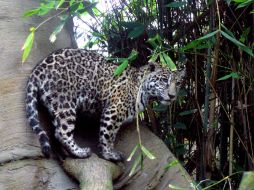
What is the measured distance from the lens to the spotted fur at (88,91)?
4238 mm

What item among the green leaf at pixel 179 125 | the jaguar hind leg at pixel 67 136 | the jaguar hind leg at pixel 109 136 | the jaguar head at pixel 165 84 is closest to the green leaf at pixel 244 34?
the jaguar head at pixel 165 84

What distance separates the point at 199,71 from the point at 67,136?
4.45 ft

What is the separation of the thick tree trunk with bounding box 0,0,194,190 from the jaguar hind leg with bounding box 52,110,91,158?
0.21 ft

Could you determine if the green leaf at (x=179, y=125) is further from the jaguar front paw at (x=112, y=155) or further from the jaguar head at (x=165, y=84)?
the jaguar front paw at (x=112, y=155)

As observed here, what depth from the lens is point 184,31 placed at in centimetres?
480

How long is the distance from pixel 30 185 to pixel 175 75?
1.65 metres

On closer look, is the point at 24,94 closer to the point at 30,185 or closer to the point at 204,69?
the point at 30,185

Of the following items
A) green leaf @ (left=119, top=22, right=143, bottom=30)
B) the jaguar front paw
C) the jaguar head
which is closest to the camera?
the jaguar front paw

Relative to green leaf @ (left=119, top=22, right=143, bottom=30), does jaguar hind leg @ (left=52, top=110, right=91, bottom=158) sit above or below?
below

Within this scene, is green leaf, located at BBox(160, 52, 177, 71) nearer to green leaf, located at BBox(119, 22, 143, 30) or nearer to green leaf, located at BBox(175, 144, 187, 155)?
green leaf, located at BBox(119, 22, 143, 30)

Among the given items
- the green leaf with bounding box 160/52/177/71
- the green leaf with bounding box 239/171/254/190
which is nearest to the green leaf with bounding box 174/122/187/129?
the green leaf with bounding box 160/52/177/71

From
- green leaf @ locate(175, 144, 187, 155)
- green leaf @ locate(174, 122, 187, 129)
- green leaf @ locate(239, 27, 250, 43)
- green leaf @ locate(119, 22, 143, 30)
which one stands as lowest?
green leaf @ locate(175, 144, 187, 155)

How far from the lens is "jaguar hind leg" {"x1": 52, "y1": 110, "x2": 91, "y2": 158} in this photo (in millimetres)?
4227

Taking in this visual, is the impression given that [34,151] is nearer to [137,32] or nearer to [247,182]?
[137,32]
